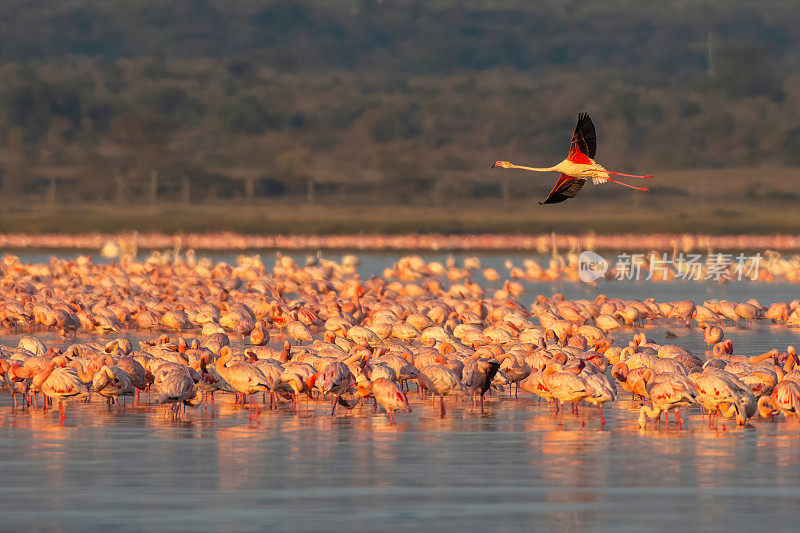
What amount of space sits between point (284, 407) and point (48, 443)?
4.08 meters

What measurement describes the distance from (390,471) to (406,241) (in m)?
79.8

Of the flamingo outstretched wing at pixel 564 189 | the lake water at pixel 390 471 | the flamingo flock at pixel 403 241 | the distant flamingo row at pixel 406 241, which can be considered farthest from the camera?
the distant flamingo row at pixel 406 241

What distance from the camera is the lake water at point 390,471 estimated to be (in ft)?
43.2

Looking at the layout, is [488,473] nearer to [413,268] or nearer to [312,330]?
[312,330]

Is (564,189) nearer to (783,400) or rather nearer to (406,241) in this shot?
(783,400)

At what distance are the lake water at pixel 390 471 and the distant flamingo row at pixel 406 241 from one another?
225 feet

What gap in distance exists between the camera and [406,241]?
95.2m

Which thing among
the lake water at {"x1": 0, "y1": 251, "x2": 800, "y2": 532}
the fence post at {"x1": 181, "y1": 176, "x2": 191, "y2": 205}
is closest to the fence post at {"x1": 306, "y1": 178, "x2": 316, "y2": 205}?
the fence post at {"x1": 181, "y1": 176, "x2": 191, "y2": 205}

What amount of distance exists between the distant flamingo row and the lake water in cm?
6858

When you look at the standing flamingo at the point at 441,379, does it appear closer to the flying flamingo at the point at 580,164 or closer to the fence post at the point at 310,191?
the flying flamingo at the point at 580,164

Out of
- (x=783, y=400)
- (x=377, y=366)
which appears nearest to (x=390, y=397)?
(x=377, y=366)

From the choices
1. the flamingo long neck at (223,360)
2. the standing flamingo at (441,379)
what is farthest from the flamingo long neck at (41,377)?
the standing flamingo at (441,379)

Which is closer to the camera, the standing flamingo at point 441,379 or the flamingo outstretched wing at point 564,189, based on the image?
the standing flamingo at point 441,379

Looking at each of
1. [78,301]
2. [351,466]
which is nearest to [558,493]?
[351,466]
